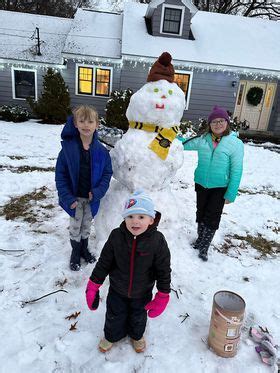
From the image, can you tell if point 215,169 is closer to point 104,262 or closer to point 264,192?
point 104,262

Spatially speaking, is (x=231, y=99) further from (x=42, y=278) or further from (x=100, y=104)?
(x=42, y=278)

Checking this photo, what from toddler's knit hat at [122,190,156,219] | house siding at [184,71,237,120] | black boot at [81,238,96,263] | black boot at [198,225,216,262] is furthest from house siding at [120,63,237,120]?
toddler's knit hat at [122,190,156,219]

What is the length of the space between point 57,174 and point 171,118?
1447 millimetres

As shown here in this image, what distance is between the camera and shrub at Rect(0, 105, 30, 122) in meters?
13.1

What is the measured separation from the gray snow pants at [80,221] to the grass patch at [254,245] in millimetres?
2030

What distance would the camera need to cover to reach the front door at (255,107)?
14.7 metres

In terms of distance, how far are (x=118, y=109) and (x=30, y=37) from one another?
612 centimetres

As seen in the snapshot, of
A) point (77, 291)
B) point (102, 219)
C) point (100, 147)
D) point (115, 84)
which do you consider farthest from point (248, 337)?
point (115, 84)

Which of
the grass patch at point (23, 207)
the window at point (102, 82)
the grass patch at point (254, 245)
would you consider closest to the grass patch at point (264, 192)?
the grass patch at point (254, 245)

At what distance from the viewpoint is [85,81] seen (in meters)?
14.3

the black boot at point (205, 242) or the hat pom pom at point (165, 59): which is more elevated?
the hat pom pom at point (165, 59)

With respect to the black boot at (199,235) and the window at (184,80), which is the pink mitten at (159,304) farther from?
the window at (184,80)

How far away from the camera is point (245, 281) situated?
3.94 metres

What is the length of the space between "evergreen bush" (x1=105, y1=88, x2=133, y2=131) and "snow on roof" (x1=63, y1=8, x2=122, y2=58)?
2.25 meters
